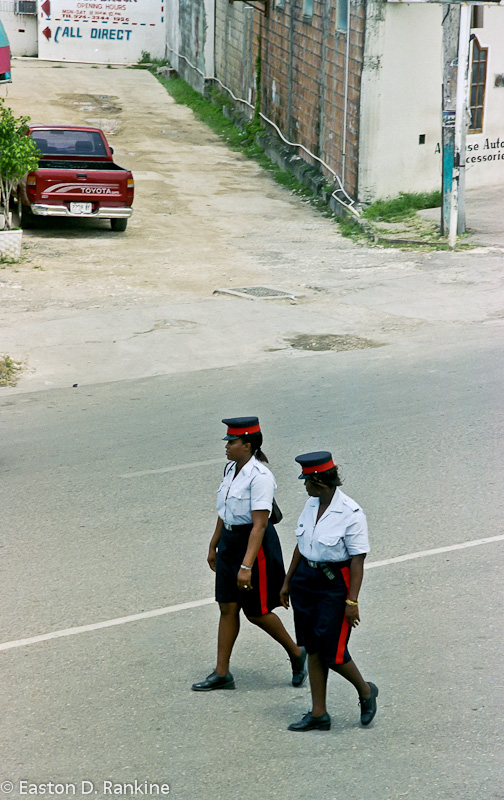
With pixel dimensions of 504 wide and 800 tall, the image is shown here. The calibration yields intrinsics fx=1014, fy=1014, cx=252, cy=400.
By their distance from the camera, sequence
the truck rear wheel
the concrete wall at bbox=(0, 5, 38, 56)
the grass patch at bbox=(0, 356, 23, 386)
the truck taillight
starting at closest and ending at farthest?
the grass patch at bbox=(0, 356, 23, 386), the truck taillight, the truck rear wheel, the concrete wall at bbox=(0, 5, 38, 56)

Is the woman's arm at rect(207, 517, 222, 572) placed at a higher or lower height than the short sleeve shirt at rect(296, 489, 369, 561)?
lower

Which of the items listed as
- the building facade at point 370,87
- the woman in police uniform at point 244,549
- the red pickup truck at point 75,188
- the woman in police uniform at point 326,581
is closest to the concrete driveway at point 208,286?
the red pickup truck at point 75,188

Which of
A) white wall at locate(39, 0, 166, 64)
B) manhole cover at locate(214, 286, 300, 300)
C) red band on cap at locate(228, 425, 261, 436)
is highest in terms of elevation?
white wall at locate(39, 0, 166, 64)

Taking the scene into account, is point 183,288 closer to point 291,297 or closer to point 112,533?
point 291,297

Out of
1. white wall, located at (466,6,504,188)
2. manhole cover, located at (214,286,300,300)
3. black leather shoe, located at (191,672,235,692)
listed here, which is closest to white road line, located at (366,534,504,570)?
black leather shoe, located at (191,672,235,692)

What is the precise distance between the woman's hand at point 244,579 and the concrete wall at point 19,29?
38.3 metres

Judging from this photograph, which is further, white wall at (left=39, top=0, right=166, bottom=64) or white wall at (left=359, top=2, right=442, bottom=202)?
white wall at (left=39, top=0, right=166, bottom=64)

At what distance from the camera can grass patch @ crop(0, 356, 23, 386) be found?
11352 millimetres

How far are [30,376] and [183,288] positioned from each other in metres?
4.36

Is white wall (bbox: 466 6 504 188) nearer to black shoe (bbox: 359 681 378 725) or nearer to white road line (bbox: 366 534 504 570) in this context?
white road line (bbox: 366 534 504 570)

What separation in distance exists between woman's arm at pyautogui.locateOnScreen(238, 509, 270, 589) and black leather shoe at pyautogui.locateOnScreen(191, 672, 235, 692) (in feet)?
1.87

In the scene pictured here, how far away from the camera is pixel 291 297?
14.8 metres

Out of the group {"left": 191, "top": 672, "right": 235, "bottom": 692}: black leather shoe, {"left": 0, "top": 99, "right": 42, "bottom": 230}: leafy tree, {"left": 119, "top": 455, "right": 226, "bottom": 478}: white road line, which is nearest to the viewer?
{"left": 191, "top": 672, "right": 235, "bottom": 692}: black leather shoe

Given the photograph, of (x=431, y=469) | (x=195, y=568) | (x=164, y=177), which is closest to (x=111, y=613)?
(x=195, y=568)
